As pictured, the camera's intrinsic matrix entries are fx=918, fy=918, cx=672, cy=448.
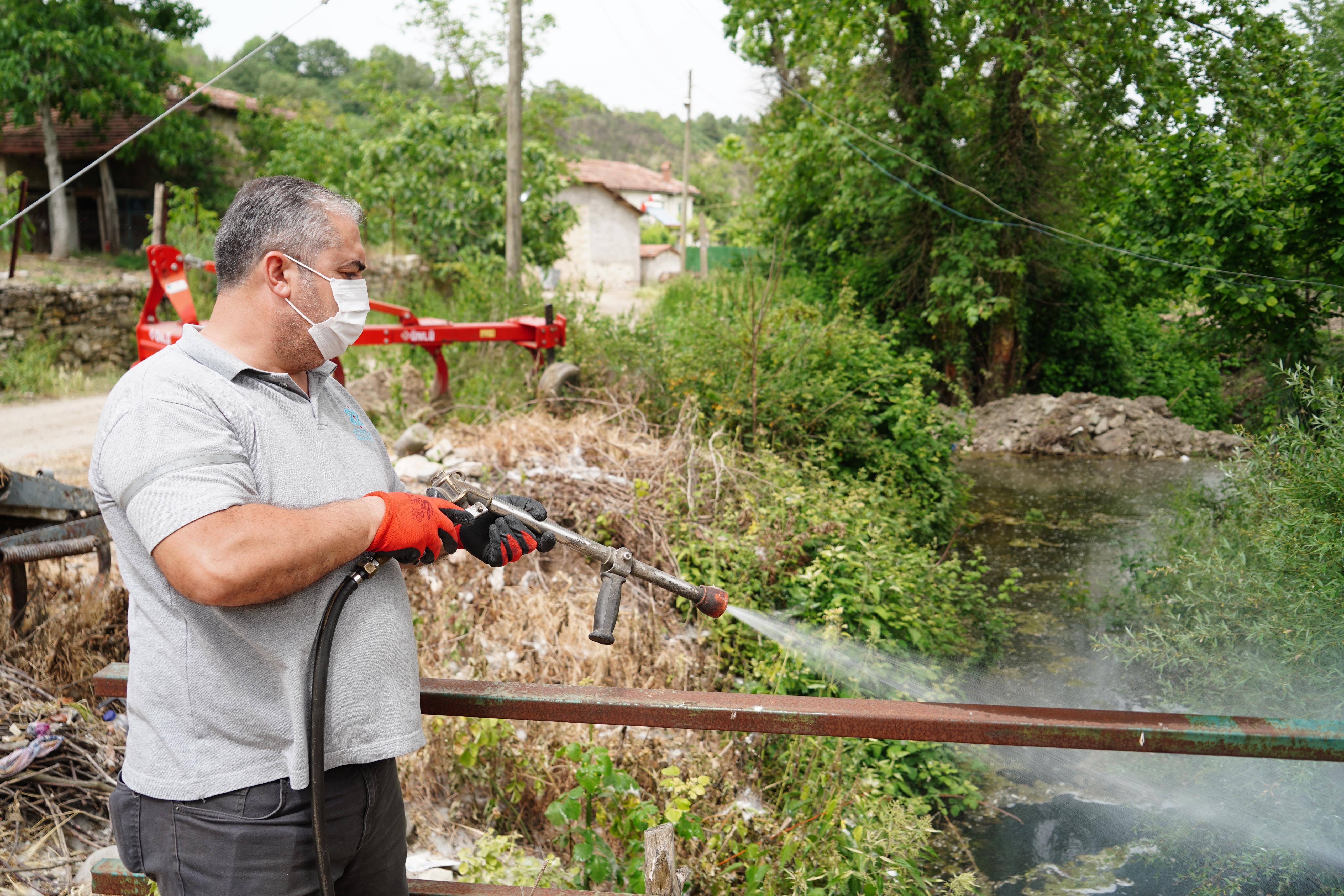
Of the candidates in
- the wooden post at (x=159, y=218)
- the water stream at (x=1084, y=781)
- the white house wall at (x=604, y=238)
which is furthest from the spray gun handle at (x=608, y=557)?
the white house wall at (x=604, y=238)

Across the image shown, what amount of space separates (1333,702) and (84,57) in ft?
66.8

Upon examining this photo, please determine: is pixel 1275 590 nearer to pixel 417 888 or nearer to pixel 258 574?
pixel 417 888

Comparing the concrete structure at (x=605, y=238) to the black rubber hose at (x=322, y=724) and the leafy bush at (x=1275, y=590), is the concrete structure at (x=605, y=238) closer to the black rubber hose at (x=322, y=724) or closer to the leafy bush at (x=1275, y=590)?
the leafy bush at (x=1275, y=590)

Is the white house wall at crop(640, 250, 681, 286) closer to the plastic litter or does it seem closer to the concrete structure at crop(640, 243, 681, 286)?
the concrete structure at crop(640, 243, 681, 286)

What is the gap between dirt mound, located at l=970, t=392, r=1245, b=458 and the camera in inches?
535

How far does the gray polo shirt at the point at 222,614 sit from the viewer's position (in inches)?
58.3

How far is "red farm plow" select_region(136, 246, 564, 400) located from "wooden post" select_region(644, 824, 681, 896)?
5.60 metres

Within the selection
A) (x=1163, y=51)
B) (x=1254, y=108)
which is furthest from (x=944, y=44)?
(x=1254, y=108)

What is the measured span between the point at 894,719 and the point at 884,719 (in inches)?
0.9

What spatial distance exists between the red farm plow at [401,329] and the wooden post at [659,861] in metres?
5.60

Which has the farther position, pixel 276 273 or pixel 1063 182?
pixel 1063 182

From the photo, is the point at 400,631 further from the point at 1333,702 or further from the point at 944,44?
the point at 944,44

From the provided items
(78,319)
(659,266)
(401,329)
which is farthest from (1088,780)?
(659,266)

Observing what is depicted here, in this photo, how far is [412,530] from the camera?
170 centimetres
